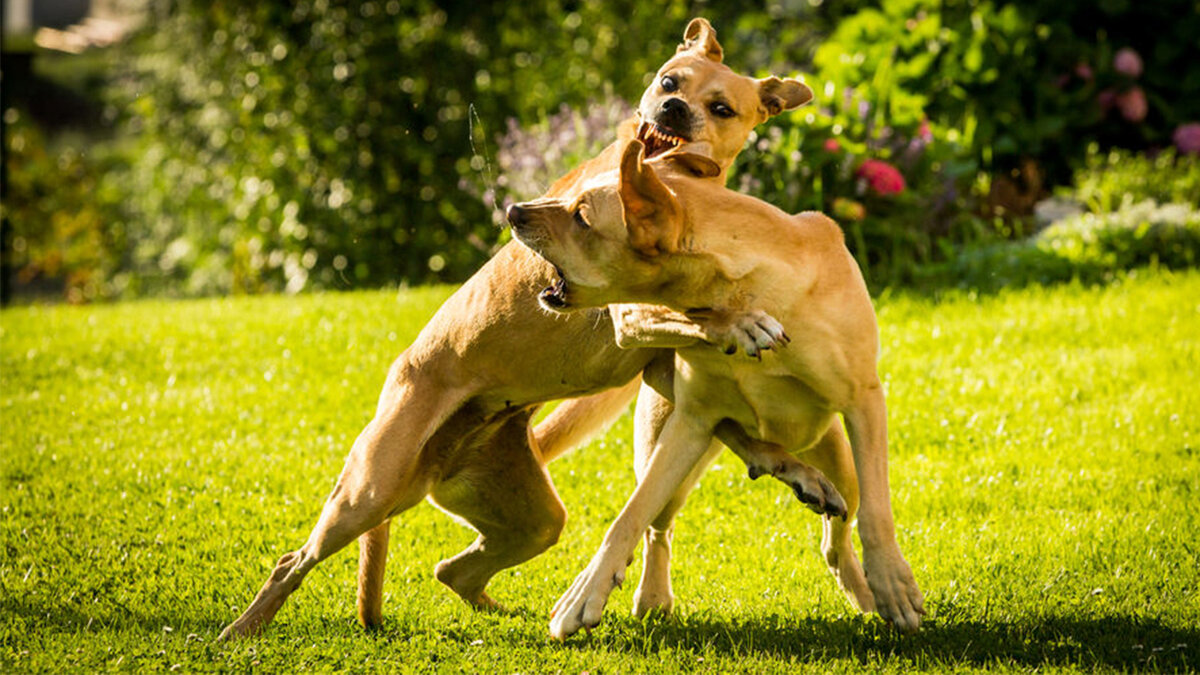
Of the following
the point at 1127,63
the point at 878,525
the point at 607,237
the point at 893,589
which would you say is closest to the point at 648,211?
the point at 607,237

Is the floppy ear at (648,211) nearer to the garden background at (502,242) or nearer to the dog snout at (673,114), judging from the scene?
the dog snout at (673,114)

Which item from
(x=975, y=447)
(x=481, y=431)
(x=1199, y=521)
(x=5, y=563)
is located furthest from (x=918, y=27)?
(x=5, y=563)

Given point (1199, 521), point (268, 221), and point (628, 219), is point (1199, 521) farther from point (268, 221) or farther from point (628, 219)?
point (268, 221)

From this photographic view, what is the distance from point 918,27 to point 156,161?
7.46 meters

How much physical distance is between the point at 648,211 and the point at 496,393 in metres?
1.10

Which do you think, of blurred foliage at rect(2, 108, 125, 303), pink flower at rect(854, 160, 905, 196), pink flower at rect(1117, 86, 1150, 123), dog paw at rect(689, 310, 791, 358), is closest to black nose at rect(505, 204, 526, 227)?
dog paw at rect(689, 310, 791, 358)

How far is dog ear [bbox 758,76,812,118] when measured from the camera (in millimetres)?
5473

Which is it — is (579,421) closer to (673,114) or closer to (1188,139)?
(673,114)

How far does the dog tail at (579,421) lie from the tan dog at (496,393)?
16cm

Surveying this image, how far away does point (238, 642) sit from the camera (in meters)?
4.86

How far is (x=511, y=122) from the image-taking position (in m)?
10.2

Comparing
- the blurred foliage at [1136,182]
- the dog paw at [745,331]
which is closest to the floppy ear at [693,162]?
the dog paw at [745,331]

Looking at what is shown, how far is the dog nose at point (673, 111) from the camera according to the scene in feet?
16.8

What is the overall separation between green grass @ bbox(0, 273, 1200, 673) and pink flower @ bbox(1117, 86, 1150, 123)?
2.60 m
